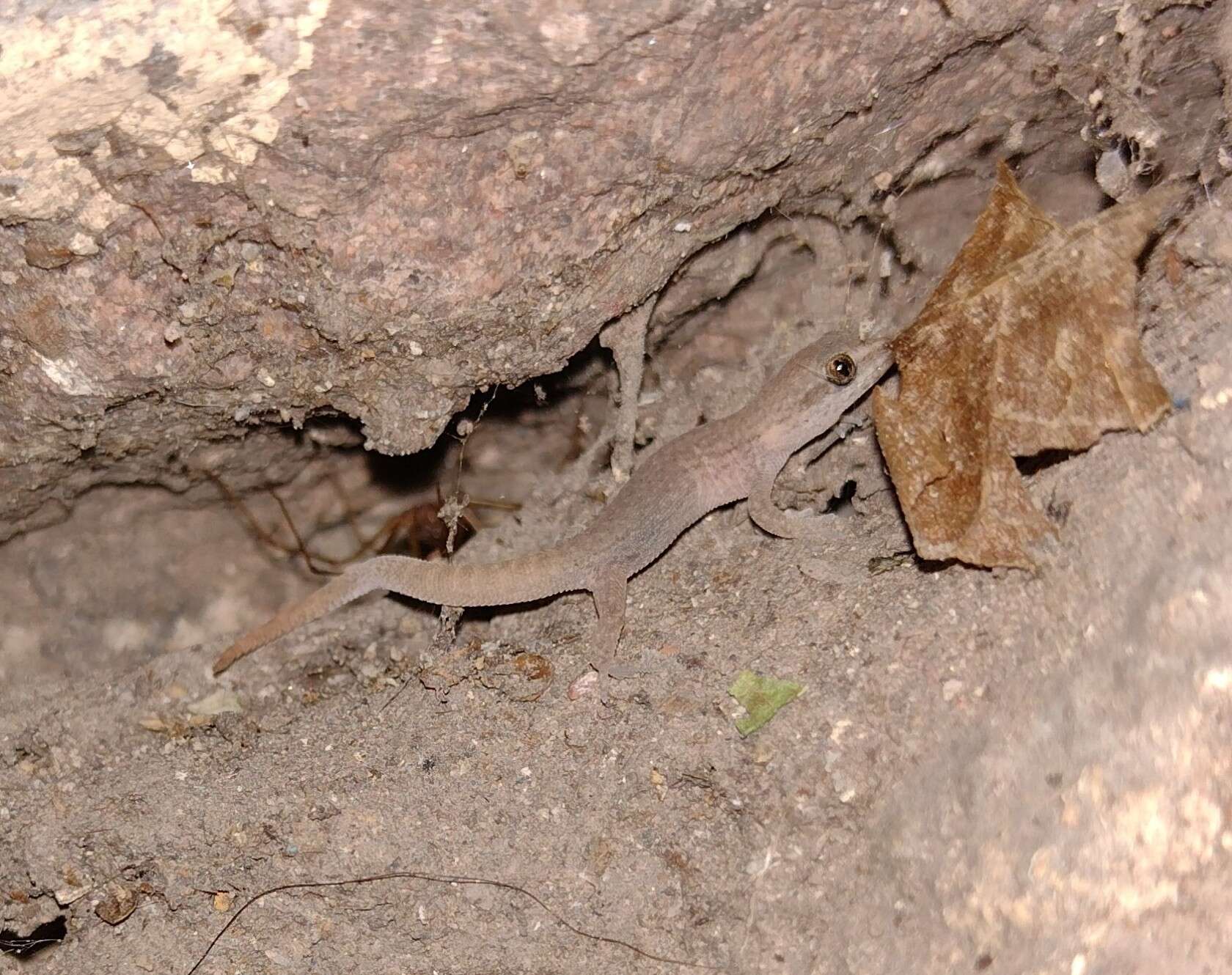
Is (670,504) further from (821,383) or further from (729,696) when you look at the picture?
(729,696)

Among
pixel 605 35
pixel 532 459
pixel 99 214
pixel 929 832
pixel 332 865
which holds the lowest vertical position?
pixel 332 865

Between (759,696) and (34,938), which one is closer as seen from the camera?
(759,696)

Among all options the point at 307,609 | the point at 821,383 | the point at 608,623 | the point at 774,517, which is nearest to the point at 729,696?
the point at 608,623

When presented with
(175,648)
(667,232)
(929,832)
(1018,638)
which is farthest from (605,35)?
(175,648)

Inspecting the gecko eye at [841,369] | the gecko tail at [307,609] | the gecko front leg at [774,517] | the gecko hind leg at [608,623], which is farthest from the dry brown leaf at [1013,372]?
the gecko tail at [307,609]

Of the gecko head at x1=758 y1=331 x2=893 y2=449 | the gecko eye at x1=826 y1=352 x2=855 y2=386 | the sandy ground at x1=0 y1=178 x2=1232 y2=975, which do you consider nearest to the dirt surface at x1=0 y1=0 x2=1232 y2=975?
the sandy ground at x1=0 y1=178 x2=1232 y2=975

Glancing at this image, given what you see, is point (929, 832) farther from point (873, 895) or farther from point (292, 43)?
point (292, 43)

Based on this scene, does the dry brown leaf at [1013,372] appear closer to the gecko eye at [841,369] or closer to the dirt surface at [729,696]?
the dirt surface at [729,696]
